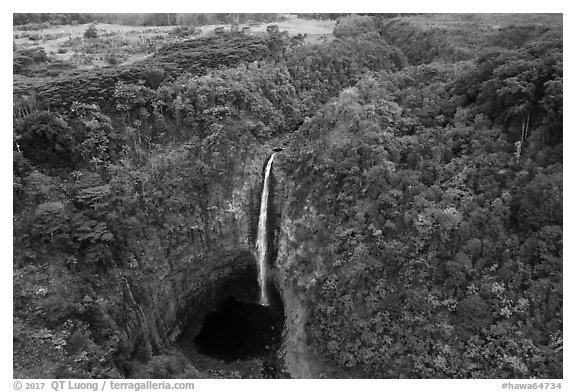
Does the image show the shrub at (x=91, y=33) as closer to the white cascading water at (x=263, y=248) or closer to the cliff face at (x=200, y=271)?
the cliff face at (x=200, y=271)

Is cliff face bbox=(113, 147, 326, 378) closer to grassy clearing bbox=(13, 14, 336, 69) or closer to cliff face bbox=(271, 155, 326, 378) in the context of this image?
cliff face bbox=(271, 155, 326, 378)

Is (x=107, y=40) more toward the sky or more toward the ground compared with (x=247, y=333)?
more toward the sky

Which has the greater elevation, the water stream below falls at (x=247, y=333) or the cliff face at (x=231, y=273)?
the cliff face at (x=231, y=273)

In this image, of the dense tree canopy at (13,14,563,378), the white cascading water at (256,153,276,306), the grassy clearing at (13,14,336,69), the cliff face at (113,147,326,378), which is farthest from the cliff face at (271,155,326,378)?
the grassy clearing at (13,14,336,69)

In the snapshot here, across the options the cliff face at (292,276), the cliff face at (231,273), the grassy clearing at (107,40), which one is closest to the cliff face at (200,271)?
the cliff face at (231,273)

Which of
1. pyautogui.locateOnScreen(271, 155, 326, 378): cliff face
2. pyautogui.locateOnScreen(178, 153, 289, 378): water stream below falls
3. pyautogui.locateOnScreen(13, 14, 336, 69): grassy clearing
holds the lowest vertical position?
pyautogui.locateOnScreen(178, 153, 289, 378): water stream below falls

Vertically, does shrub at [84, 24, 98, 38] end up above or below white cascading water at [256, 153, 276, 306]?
above

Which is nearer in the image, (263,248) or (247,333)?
(247,333)

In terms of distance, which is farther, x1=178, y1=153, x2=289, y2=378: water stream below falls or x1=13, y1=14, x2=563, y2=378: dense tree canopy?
x1=178, y1=153, x2=289, y2=378: water stream below falls

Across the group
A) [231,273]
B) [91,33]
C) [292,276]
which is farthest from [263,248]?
[91,33]

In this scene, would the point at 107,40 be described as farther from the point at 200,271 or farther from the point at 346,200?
the point at 346,200

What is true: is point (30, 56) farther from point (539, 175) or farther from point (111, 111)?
point (539, 175)
